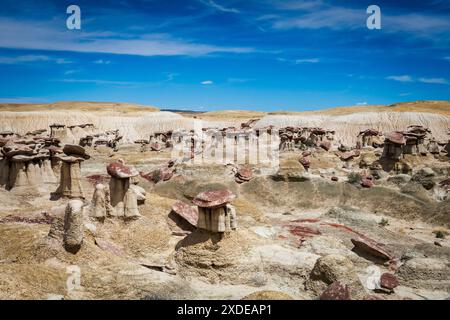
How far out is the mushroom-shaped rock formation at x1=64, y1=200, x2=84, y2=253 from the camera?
10820mm

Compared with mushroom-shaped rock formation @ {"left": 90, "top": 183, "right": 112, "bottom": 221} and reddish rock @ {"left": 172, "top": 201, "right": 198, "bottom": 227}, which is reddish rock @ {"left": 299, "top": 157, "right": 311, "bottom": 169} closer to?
reddish rock @ {"left": 172, "top": 201, "right": 198, "bottom": 227}

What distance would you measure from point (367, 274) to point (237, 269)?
13.6 ft

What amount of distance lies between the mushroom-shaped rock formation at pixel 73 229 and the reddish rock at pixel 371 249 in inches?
362

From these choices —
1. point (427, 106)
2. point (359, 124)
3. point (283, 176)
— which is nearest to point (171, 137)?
point (359, 124)

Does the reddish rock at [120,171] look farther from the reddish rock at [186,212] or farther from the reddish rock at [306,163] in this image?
the reddish rock at [306,163]

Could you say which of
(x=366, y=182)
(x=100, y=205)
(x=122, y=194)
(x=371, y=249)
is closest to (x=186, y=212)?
(x=122, y=194)

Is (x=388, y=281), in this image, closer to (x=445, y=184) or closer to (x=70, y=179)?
(x=70, y=179)

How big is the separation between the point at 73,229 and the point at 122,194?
2.94 m

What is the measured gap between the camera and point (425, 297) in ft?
38.5

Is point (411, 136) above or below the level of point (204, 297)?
above

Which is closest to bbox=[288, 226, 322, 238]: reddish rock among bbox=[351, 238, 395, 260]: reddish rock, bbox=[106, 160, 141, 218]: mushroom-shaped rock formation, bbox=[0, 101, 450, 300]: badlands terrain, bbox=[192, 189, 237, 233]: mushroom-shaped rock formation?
bbox=[0, 101, 450, 300]: badlands terrain

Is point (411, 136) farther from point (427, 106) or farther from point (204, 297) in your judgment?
point (427, 106)

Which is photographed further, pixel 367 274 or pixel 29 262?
pixel 367 274

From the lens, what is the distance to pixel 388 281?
39.8 feet
